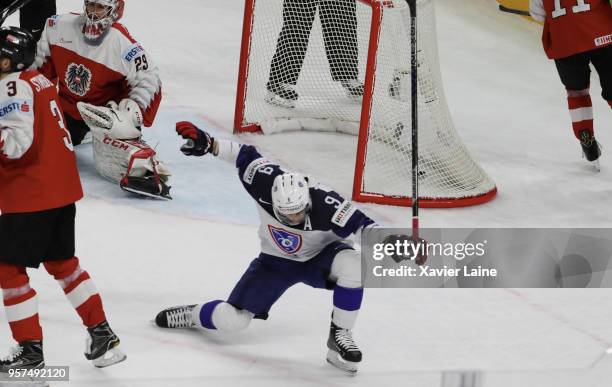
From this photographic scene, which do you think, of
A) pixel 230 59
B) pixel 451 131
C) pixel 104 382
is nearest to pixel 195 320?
pixel 104 382

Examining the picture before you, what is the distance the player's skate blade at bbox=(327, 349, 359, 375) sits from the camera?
11.8ft

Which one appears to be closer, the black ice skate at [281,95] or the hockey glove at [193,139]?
the hockey glove at [193,139]

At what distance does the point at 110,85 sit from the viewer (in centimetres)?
519

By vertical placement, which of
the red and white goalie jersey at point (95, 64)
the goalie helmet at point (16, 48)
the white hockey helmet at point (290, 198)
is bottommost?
the red and white goalie jersey at point (95, 64)

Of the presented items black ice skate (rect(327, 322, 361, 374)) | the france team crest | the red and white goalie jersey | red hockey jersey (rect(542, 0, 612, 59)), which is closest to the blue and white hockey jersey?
the france team crest

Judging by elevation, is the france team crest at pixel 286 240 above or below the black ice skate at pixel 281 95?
above

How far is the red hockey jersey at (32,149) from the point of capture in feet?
10.8

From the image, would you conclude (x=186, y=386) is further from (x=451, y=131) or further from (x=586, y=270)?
(x=451, y=131)

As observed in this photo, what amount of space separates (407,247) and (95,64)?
206 cm

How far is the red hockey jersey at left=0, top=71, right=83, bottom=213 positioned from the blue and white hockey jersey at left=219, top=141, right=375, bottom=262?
61 cm

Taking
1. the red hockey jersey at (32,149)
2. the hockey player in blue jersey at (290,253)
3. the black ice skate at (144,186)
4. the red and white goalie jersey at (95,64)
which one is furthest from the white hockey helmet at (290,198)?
the red and white goalie jersey at (95,64)

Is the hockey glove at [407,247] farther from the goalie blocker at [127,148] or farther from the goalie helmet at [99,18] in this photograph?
the goalie helmet at [99,18]

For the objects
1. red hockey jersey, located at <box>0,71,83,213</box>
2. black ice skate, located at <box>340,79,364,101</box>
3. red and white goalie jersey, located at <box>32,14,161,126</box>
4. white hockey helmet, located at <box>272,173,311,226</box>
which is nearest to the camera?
red hockey jersey, located at <box>0,71,83,213</box>

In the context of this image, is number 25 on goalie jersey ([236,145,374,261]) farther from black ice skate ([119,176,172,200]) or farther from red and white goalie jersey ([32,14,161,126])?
red and white goalie jersey ([32,14,161,126])
